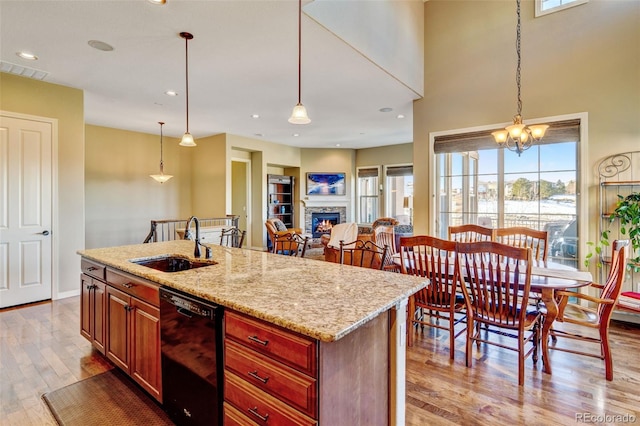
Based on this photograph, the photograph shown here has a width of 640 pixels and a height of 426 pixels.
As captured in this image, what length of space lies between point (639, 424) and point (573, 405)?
0.33 metres

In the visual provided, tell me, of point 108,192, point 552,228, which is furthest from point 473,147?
point 108,192

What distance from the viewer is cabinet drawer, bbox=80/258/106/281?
2484 mm

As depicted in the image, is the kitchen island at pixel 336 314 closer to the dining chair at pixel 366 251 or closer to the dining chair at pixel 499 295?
the dining chair at pixel 366 251

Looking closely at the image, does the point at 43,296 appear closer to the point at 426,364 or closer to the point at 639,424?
the point at 426,364

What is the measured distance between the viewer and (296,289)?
166 cm

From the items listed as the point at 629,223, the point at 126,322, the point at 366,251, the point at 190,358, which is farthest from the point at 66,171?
the point at 629,223

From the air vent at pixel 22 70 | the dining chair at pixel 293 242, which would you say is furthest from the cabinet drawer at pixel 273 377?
the air vent at pixel 22 70

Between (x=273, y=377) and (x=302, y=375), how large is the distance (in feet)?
0.57

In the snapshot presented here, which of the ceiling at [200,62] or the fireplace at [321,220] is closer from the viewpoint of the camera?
the ceiling at [200,62]

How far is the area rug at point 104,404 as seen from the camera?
6.58ft

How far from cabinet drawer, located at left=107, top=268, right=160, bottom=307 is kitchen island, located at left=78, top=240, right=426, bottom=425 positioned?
45mm

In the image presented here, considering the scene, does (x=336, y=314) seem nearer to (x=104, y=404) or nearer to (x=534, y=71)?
(x=104, y=404)

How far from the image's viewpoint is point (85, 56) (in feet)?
11.5

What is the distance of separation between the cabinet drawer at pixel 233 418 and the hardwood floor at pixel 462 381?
113cm
